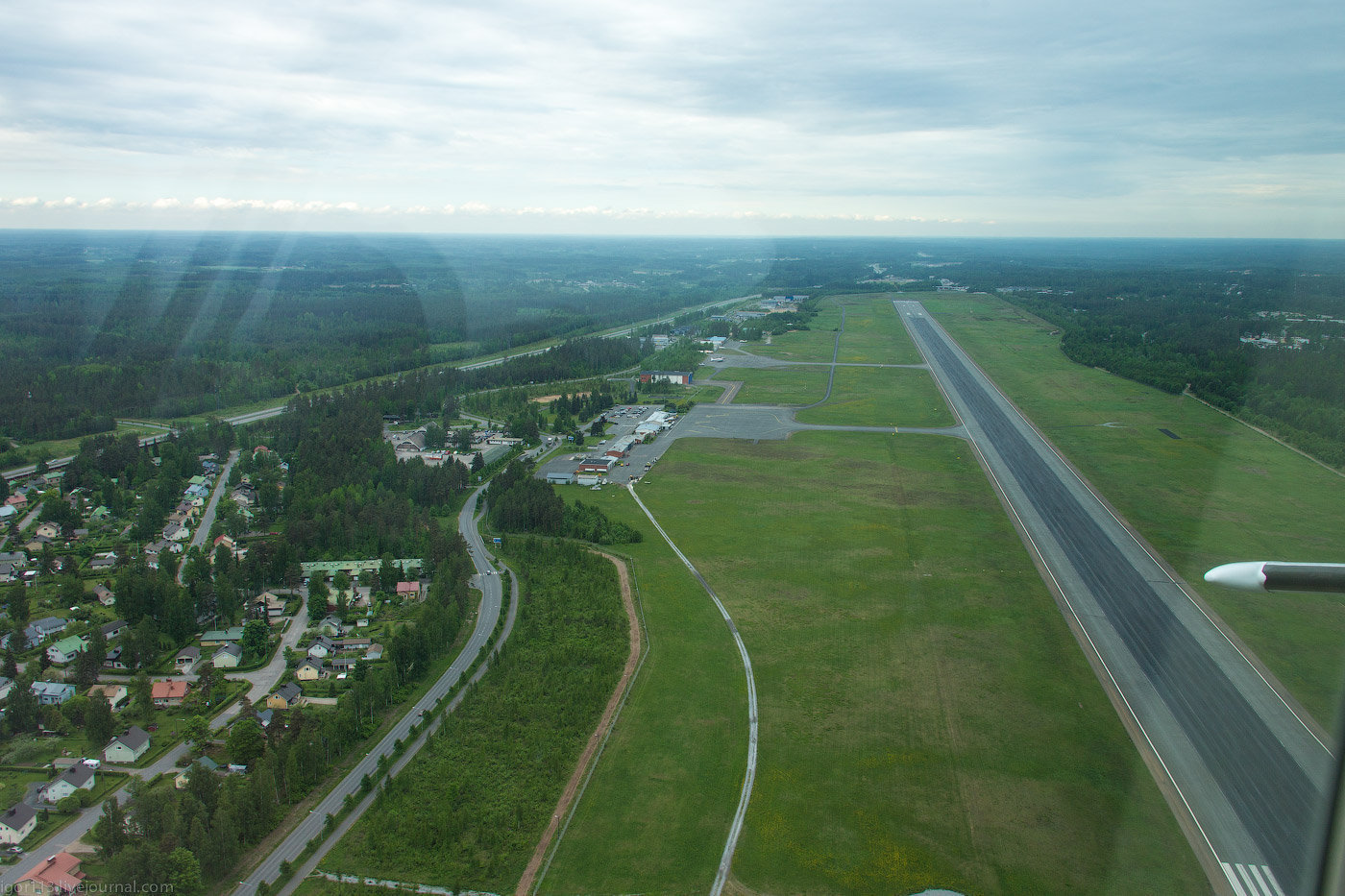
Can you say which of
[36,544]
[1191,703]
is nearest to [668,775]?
[1191,703]

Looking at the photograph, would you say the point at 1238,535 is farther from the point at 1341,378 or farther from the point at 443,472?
the point at 443,472

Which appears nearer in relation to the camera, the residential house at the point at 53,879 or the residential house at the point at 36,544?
the residential house at the point at 53,879

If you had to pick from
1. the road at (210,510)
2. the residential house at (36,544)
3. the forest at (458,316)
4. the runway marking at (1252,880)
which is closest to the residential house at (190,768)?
the road at (210,510)

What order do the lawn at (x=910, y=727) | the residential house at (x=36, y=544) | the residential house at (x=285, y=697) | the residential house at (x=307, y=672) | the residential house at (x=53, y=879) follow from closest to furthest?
the residential house at (x=53, y=879), the lawn at (x=910, y=727), the residential house at (x=285, y=697), the residential house at (x=307, y=672), the residential house at (x=36, y=544)

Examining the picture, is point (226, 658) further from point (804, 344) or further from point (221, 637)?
point (804, 344)

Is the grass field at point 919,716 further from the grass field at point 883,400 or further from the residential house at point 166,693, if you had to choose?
the grass field at point 883,400

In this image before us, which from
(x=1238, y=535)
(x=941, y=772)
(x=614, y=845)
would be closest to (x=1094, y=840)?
(x=941, y=772)
